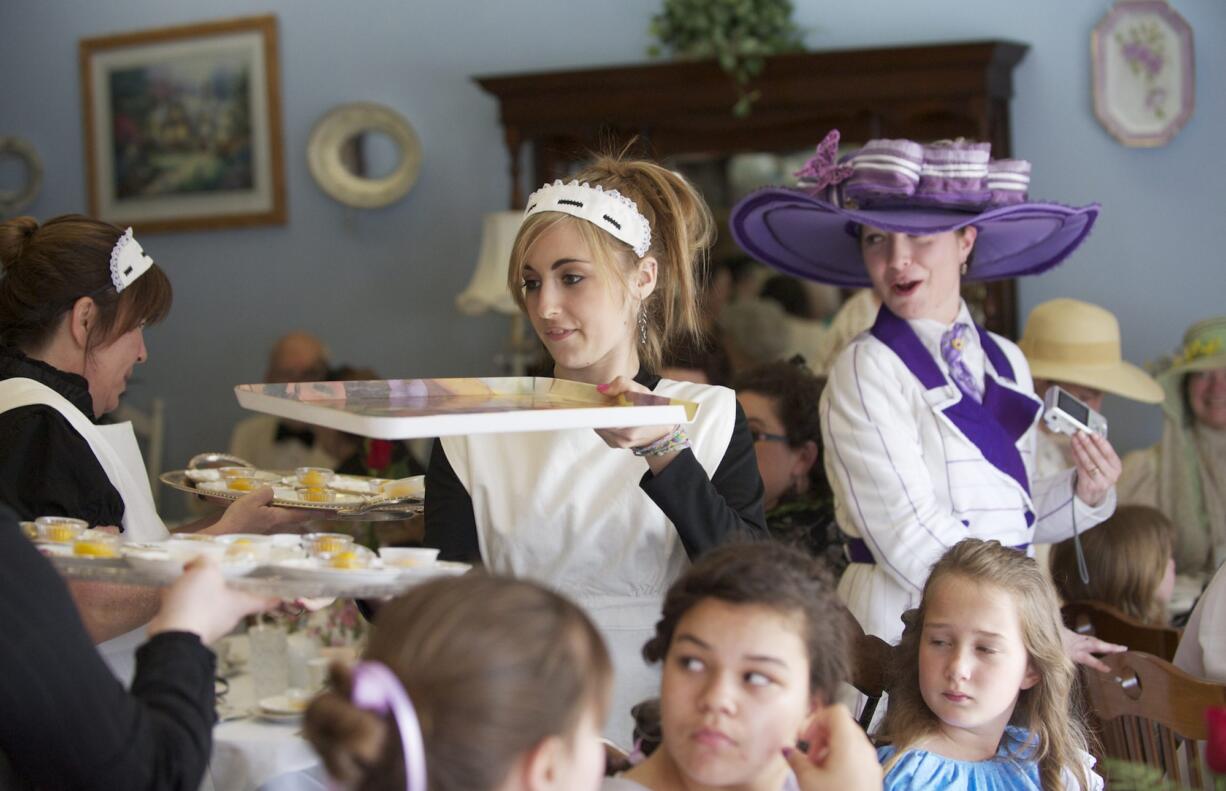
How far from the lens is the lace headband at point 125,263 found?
6.84 ft

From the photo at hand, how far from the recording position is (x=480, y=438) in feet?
6.52

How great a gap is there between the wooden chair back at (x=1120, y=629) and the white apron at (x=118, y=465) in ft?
5.80

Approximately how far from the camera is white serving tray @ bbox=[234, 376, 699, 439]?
1.40 m

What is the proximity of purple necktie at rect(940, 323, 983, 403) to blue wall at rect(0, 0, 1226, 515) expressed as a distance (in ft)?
9.02

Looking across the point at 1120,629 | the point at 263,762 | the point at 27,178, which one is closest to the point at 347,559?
the point at 263,762

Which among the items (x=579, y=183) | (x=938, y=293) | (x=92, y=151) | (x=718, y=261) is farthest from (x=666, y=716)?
(x=92, y=151)

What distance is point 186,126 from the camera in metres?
6.21

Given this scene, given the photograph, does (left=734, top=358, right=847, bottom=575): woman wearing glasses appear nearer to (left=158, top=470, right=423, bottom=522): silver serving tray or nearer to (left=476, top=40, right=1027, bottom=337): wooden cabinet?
(left=158, top=470, right=423, bottom=522): silver serving tray

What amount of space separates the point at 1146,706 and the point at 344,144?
457 centimetres

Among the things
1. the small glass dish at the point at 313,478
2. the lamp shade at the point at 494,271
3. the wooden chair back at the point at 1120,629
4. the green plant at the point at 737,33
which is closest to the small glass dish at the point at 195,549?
the small glass dish at the point at 313,478

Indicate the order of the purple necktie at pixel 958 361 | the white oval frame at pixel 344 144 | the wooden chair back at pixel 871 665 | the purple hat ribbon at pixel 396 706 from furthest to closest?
the white oval frame at pixel 344 144, the purple necktie at pixel 958 361, the wooden chair back at pixel 871 665, the purple hat ribbon at pixel 396 706

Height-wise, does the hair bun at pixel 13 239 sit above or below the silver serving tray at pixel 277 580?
above

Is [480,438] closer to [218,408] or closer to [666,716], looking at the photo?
[666,716]

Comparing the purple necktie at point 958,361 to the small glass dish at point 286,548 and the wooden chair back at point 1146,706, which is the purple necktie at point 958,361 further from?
the small glass dish at point 286,548
